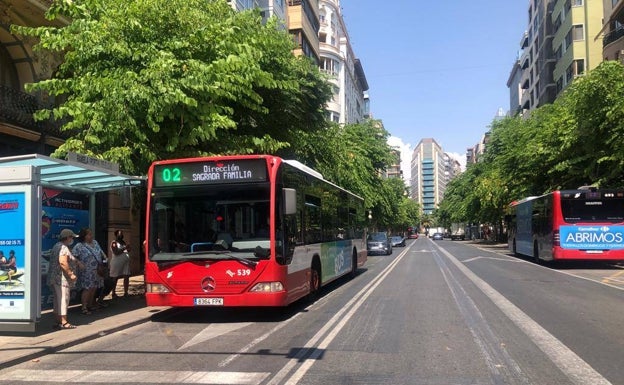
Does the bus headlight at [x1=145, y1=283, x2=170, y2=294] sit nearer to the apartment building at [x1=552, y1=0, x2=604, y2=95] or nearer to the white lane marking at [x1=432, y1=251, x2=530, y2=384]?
the white lane marking at [x1=432, y1=251, x2=530, y2=384]

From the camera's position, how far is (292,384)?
19.6 ft

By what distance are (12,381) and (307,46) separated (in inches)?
1943

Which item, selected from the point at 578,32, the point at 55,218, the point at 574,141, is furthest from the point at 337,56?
the point at 55,218

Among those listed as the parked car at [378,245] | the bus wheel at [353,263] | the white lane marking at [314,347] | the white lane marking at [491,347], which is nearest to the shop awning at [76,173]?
the white lane marking at [314,347]

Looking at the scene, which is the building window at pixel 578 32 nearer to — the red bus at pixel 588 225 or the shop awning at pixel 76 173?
the red bus at pixel 588 225

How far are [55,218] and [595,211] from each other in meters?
19.7

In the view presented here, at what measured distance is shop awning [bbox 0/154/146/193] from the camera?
9266 mm

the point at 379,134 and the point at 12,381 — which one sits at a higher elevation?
the point at 379,134

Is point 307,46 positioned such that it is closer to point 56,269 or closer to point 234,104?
point 234,104

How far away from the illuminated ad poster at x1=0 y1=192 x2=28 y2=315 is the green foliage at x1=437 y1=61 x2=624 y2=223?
73.6 feet

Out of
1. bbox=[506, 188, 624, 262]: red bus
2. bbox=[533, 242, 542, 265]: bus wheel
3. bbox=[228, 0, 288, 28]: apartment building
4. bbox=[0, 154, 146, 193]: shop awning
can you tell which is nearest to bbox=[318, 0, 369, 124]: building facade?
bbox=[228, 0, 288, 28]: apartment building

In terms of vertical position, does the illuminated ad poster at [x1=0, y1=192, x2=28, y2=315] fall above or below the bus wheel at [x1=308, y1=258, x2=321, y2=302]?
above

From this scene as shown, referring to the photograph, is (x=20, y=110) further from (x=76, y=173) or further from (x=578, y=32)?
(x=578, y=32)

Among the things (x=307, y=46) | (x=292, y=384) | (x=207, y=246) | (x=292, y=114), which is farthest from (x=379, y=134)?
(x=292, y=384)
